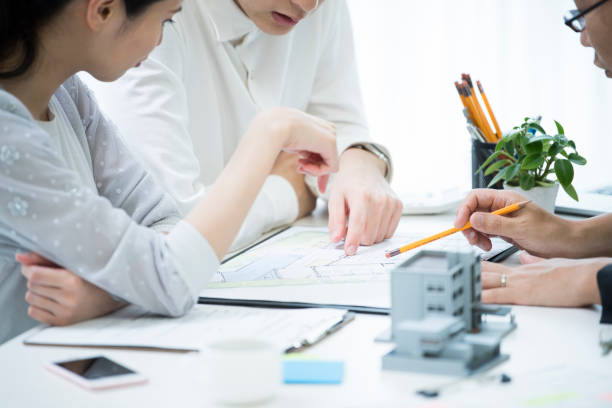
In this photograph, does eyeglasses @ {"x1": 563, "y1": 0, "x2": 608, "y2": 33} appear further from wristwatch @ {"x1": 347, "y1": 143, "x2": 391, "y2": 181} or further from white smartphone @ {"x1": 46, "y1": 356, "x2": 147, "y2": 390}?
white smartphone @ {"x1": 46, "y1": 356, "x2": 147, "y2": 390}

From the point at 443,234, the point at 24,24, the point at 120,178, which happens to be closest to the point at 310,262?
the point at 443,234

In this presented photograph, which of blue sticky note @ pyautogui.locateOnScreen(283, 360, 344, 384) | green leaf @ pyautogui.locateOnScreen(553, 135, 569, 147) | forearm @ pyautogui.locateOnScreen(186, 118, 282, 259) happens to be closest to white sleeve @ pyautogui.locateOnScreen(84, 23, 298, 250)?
forearm @ pyautogui.locateOnScreen(186, 118, 282, 259)

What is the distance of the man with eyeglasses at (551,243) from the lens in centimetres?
93

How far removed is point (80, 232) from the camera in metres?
0.89

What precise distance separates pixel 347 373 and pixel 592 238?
0.60m

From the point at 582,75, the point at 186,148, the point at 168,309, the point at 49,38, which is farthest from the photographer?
the point at 582,75

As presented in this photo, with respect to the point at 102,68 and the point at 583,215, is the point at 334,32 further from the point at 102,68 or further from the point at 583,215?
the point at 102,68

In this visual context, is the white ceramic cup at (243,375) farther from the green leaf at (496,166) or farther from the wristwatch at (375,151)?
the wristwatch at (375,151)

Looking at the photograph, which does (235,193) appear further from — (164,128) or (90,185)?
(164,128)

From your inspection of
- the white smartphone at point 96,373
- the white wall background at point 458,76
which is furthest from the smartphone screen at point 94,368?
the white wall background at point 458,76

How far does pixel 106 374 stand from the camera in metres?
0.74

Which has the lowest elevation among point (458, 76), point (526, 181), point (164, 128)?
point (526, 181)

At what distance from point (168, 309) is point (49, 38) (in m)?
0.41

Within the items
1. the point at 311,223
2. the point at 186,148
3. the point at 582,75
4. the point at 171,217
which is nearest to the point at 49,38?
the point at 171,217
